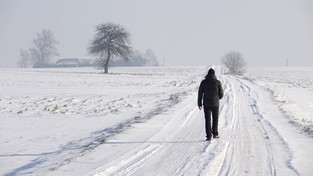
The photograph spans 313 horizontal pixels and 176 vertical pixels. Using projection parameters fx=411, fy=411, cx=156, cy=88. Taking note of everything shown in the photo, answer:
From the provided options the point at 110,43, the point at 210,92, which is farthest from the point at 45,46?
the point at 210,92

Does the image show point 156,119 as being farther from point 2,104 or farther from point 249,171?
point 2,104

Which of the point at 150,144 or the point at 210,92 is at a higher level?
the point at 210,92

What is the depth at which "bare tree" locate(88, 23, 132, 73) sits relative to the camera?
76875 millimetres

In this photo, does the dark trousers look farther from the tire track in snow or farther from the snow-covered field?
the tire track in snow

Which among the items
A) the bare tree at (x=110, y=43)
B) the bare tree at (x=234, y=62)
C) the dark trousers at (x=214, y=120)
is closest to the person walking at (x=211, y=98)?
the dark trousers at (x=214, y=120)

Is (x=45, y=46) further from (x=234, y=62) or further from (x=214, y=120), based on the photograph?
(x=214, y=120)

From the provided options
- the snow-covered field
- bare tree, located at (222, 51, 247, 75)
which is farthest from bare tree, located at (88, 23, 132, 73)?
the snow-covered field

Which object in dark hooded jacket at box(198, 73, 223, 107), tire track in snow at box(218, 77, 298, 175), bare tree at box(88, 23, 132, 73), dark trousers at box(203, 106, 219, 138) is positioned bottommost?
tire track in snow at box(218, 77, 298, 175)

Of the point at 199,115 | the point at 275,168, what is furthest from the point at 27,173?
the point at 199,115

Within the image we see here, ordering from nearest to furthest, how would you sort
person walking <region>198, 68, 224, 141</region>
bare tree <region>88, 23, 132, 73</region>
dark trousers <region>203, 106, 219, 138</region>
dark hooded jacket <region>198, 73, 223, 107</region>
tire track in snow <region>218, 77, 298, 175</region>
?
tire track in snow <region>218, 77, 298, 175</region>, dark trousers <region>203, 106, 219, 138</region>, person walking <region>198, 68, 224, 141</region>, dark hooded jacket <region>198, 73, 223, 107</region>, bare tree <region>88, 23, 132, 73</region>

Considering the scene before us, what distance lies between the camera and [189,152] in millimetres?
9609

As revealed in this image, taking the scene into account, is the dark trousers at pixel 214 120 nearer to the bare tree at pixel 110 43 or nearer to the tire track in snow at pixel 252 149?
the tire track in snow at pixel 252 149

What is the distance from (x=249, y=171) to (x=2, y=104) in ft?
54.9

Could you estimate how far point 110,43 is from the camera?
253ft
